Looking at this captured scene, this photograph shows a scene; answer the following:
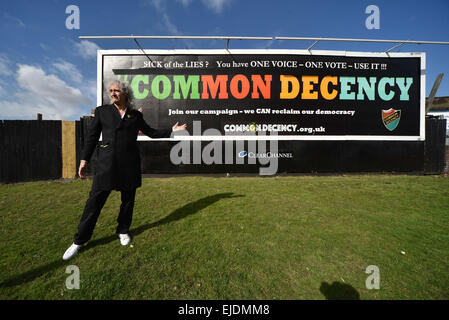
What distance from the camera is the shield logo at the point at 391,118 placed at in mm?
6863

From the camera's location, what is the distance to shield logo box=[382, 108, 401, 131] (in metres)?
6.86

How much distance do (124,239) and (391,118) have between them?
1054 centimetres

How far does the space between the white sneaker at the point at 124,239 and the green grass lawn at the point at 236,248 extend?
0.25ft

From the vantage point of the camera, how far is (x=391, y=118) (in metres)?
6.88

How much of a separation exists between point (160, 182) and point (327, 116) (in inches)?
300

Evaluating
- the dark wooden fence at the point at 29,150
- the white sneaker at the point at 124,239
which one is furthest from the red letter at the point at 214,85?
the dark wooden fence at the point at 29,150

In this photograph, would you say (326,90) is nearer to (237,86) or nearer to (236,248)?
(237,86)

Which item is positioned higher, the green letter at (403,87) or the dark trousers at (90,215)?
the green letter at (403,87)

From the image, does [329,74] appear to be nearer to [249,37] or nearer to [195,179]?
[249,37]

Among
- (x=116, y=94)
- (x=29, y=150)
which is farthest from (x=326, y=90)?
(x=29, y=150)

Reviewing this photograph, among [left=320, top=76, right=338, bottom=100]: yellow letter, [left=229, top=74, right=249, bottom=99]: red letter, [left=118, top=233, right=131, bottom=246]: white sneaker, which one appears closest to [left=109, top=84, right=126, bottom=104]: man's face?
[left=118, top=233, right=131, bottom=246]: white sneaker

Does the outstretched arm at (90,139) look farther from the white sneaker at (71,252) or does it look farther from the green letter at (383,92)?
the green letter at (383,92)

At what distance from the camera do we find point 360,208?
3520 millimetres
